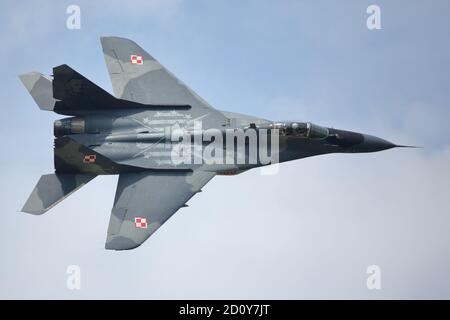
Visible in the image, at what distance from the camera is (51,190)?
25.4 m

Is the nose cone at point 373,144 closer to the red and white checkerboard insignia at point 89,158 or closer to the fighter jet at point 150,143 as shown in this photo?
the fighter jet at point 150,143

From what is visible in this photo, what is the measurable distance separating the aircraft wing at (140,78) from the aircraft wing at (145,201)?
2926 millimetres

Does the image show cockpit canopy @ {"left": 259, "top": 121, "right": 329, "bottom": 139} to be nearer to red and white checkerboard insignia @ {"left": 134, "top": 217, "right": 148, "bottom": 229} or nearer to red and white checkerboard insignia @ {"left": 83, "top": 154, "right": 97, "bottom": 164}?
red and white checkerboard insignia @ {"left": 134, "top": 217, "right": 148, "bottom": 229}

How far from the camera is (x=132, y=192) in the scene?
25031 millimetres

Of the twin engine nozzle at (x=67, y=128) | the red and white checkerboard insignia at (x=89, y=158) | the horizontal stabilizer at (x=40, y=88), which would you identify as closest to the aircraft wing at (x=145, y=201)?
the red and white checkerboard insignia at (x=89, y=158)

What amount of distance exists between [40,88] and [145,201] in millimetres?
6070

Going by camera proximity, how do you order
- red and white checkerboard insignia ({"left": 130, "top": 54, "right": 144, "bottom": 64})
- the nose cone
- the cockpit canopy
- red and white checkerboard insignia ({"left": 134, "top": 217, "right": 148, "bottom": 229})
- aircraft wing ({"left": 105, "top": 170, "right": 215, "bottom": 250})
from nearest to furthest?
aircraft wing ({"left": 105, "top": 170, "right": 215, "bottom": 250}), red and white checkerboard insignia ({"left": 134, "top": 217, "right": 148, "bottom": 229}), the cockpit canopy, the nose cone, red and white checkerboard insignia ({"left": 130, "top": 54, "right": 144, "bottom": 64})

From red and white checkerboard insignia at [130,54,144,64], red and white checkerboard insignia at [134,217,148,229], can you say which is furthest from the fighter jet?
red and white checkerboard insignia at [130,54,144,64]

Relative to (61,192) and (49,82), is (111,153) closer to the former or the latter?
(61,192)

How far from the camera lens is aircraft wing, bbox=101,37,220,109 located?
2697cm

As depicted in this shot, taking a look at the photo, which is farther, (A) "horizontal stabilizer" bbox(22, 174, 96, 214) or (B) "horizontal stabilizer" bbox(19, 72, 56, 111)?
(B) "horizontal stabilizer" bbox(19, 72, 56, 111)

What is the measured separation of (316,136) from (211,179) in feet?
12.8

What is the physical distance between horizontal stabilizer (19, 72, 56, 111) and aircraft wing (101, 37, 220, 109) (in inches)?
88.3

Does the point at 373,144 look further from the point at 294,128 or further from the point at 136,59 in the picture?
the point at 136,59
